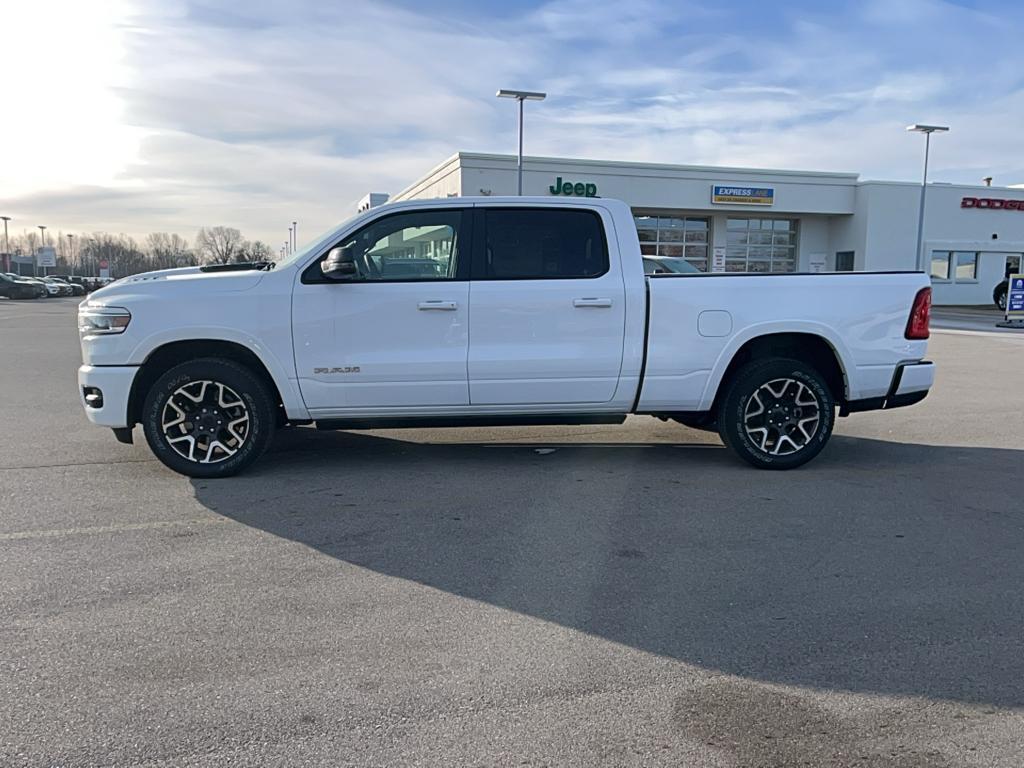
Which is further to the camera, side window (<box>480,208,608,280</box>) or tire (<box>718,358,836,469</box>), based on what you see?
tire (<box>718,358,836,469</box>)

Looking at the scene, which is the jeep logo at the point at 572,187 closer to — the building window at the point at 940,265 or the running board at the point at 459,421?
the building window at the point at 940,265

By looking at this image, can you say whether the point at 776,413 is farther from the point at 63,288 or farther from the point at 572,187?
the point at 63,288

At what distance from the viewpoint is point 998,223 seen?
120 ft

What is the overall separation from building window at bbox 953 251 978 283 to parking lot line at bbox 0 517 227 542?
3901cm

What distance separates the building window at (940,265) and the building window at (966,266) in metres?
0.51

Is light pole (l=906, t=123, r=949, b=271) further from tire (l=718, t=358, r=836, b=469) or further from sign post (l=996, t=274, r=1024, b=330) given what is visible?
tire (l=718, t=358, r=836, b=469)

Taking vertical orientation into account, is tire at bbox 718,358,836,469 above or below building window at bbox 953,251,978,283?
below

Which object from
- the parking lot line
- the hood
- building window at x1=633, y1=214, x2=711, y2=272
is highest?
building window at x1=633, y1=214, x2=711, y2=272

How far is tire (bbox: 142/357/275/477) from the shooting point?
5.69 m

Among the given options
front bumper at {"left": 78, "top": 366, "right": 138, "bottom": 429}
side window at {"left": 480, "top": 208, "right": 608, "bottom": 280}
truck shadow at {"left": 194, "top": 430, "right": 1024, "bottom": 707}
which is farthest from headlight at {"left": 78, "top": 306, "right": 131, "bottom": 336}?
side window at {"left": 480, "top": 208, "right": 608, "bottom": 280}

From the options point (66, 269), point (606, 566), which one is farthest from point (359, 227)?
point (66, 269)

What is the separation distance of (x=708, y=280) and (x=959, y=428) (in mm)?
4007

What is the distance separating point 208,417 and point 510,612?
3.17 meters

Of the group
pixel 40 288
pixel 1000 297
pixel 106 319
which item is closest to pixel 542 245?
pixel 106 319
